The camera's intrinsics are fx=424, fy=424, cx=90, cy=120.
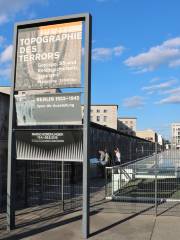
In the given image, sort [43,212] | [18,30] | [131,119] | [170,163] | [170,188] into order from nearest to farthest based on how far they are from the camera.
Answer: [18,30] → [43,212] → [170,163] → [170,188] → [131,119]

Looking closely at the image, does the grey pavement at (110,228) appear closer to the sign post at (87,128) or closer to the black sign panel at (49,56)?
the sign post at (87,128)

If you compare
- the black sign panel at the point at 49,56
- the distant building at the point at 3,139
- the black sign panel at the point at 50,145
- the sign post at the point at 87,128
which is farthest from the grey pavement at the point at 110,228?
the black sign panel at the point at 49,56

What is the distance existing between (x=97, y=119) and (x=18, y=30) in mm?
104768

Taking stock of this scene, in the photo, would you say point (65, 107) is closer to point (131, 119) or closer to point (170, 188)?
point (170, 188)

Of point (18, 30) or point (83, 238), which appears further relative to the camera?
point (18, 30)

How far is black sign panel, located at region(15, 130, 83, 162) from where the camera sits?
29.3ft

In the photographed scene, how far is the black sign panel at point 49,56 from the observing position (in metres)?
8.95

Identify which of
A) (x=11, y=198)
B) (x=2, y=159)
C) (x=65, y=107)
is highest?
(x=65, y=107)

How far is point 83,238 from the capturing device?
8.41 m

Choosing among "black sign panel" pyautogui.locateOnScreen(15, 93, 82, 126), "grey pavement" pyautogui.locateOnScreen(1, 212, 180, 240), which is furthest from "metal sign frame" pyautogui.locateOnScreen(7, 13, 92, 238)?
"grey pavement" pyautogui.locateOnScreen(1, 212, 180, 240)

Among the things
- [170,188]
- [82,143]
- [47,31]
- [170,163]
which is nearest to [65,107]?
[82,143]

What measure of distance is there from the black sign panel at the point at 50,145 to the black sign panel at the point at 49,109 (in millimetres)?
250

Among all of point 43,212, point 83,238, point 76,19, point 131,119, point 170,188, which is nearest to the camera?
point 83,238

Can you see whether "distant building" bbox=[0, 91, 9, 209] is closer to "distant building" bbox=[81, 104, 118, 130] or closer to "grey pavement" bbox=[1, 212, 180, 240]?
"grey pavement" bbox=[1, 212, 180, 240]
